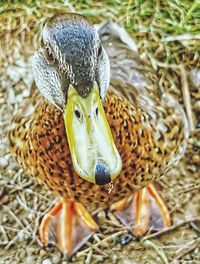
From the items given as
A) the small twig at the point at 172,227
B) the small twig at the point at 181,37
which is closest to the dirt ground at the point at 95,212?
the small twig at the point at 172,227

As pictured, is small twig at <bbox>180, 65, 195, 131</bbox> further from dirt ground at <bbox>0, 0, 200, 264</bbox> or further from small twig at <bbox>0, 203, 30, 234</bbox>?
small twig at <bbox>0, 203, 30, 234</bbox>

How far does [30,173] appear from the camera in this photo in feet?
7.10

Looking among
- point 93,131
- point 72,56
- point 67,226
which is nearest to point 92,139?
point 93,131

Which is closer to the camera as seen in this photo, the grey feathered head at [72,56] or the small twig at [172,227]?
the grey feathered head at [72,56]

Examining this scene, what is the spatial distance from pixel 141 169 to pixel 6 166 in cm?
50

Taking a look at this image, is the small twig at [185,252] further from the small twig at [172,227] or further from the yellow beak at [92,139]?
the yellow beak at [92,139]

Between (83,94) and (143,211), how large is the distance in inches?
22.6

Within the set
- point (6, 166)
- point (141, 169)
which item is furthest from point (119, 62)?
point (6, 166)

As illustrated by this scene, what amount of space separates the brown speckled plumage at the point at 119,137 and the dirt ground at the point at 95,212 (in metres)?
0.14

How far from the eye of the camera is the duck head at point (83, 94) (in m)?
1.81

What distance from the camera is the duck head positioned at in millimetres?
1808

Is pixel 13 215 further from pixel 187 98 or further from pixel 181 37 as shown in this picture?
pixel 181 37

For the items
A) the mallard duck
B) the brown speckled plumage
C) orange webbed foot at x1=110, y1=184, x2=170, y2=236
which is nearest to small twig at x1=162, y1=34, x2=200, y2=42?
the mallard duck

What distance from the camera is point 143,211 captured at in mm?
2260
